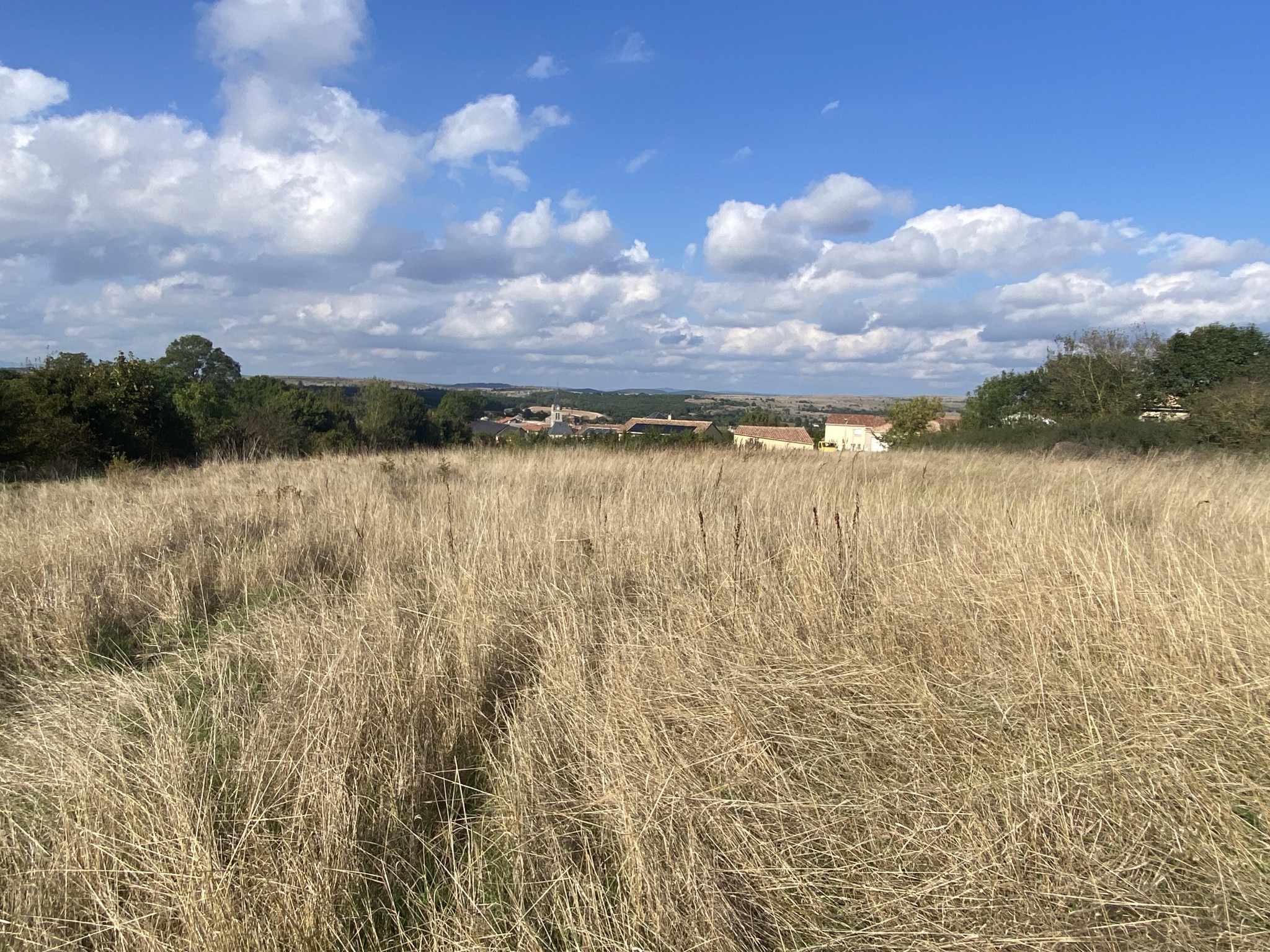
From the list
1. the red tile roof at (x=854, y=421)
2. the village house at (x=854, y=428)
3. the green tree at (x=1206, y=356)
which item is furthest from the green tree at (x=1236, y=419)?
the red tile roof at (x=854, y=421)

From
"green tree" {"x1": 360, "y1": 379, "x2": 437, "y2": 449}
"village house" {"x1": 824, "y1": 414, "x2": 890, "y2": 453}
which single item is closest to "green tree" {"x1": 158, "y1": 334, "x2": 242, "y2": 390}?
"green tree" {"x1": 360, "y1": 379, "x2": 437, "y2": 449}

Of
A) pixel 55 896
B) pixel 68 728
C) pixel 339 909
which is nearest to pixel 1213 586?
pixel 339 909

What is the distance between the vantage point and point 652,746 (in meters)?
2.29

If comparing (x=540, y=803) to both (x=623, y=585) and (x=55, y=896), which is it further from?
(x=623, y=585)

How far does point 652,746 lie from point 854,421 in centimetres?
7399

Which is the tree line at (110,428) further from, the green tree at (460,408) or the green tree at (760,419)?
the green tree at (760,419)

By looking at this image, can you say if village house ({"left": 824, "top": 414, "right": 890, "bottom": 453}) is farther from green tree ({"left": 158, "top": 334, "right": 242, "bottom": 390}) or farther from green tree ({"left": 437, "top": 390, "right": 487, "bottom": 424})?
green tree ({"left": 158, "top": 334, "right": 242, "bottom": 390})

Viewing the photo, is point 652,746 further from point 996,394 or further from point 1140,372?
point 996,394

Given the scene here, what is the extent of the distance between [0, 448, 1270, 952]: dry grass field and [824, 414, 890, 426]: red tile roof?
69530 millimetres

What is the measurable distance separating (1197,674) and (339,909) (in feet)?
10.9

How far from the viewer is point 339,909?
173 cm

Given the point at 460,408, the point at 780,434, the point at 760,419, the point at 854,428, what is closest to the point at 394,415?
the point at 460,408

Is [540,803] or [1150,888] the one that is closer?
[1150,888]

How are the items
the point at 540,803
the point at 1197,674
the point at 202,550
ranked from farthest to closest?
1. the point at 202,550
2. the point at 1197,674
3. the point at 540,803
